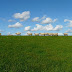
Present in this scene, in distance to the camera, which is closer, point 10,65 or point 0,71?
point 0,71

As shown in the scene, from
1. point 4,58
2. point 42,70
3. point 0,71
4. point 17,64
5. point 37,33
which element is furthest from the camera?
point 37,33

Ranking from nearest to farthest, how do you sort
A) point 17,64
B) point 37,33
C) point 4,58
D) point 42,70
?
1. point 42,70
2. point 17,64
3. point 4,58
4. point 37,33

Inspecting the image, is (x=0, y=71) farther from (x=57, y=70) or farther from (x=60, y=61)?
(x=60, y=61)

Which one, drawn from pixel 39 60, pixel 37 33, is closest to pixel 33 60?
pixel 39 60

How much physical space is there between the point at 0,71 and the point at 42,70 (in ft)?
13.4

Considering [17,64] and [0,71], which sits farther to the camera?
[17,64]

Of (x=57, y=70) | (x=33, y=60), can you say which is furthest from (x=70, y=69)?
(x=33, y=60)

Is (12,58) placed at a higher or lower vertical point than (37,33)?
lower

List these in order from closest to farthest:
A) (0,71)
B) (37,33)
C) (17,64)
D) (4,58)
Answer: (0,71) → (17,64) → (4,58) → (37,33)

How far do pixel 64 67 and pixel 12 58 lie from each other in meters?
6.22

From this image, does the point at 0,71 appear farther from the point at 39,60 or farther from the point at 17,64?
the point at 39,60

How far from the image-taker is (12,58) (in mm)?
15672

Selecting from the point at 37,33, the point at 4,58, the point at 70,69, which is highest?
the point at 37,33

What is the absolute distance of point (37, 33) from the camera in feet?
178
